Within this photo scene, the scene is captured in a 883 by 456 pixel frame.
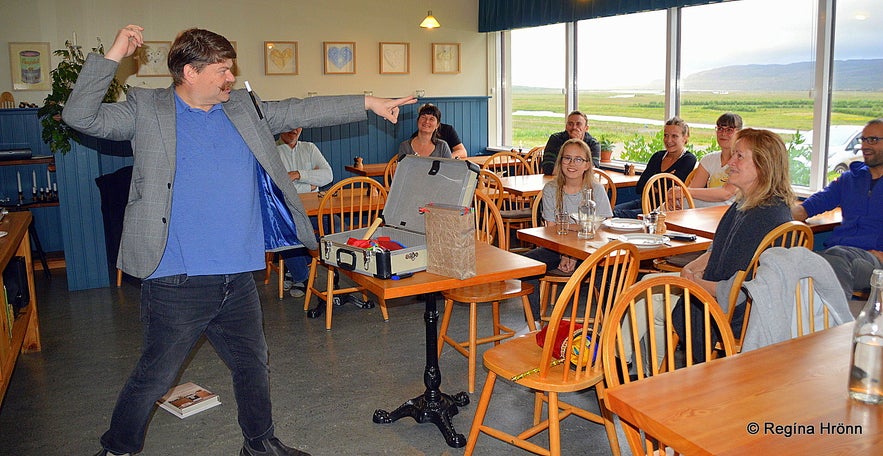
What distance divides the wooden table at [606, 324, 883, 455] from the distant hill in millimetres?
4008

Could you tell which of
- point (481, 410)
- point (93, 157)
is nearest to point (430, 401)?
point (481, 410)

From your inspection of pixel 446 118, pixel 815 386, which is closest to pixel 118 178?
pixel 446 118

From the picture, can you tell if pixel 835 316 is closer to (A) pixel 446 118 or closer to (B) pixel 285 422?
(B) pixel 285 422

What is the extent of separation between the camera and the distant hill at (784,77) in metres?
5.11

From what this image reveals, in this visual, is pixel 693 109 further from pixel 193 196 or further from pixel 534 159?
pixel 193 196

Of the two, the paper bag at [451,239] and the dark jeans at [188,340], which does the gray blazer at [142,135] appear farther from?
the paper bag at [451,239]

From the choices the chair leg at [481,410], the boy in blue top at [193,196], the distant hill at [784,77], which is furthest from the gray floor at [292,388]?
the distant hill at [784,77]

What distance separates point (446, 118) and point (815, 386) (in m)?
7.28

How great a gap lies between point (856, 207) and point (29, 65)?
281 inches

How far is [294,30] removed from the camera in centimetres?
823

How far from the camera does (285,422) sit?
10.6 ft

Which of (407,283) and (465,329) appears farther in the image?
(465,329)

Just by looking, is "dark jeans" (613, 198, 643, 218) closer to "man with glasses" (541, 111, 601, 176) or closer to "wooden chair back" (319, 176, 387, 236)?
"man with glasses" (541, 111, 601, 176)

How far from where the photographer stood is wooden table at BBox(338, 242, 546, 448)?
2.69m
